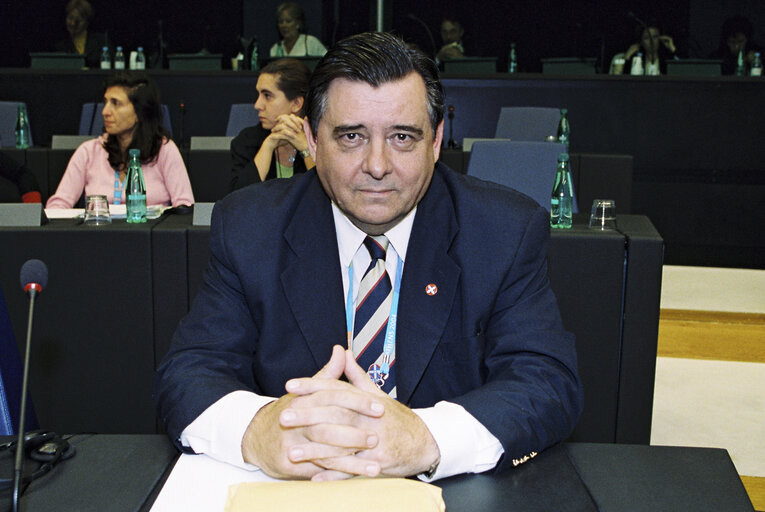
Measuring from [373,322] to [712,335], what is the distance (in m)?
3.00

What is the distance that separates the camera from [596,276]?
2.37 m

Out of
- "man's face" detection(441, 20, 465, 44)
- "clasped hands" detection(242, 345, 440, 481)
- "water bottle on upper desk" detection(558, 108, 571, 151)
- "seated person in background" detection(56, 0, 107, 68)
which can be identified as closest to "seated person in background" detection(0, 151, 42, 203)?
"clasped hands" detection(242, 345, 440, 481)

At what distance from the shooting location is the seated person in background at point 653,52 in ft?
23.0

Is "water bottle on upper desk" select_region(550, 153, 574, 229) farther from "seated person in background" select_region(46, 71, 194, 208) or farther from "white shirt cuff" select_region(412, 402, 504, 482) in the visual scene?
"seated person in background" select_region(46, 71, 194, 208)

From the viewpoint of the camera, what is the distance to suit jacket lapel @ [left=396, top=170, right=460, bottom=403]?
131 cm

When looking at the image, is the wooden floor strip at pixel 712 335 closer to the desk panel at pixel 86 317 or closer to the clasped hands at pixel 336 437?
the desk panel at pixel 86 317

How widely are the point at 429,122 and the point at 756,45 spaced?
26.4 feet

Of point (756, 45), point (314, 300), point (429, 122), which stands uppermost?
point (756, 45)

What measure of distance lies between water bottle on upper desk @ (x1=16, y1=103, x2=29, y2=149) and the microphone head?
4591 millimetres

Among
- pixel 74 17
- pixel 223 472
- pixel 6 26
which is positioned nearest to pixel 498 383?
pixel 223 472

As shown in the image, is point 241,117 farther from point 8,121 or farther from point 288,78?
point 288,78

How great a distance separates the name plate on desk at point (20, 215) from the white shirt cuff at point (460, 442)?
178 cm

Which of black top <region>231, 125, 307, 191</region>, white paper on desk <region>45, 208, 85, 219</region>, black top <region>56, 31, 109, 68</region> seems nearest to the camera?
white paper on desk <region>45, 208, 85, 219</region>

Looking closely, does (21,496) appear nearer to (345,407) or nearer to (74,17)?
(345,407)
